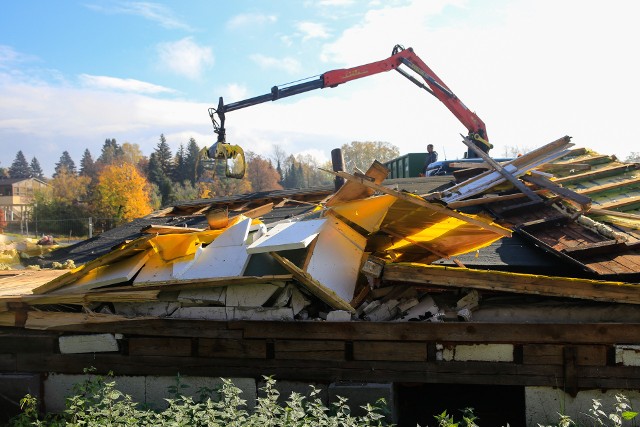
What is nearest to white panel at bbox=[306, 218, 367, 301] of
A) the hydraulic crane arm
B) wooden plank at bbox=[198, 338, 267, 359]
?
wooden plank at bbox=[198, 338, 267, 359]

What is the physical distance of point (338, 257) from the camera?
5.47 m

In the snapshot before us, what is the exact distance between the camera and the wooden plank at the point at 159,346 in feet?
17.9

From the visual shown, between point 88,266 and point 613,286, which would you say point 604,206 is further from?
point 88,266

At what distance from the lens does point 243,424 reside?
3820 mm

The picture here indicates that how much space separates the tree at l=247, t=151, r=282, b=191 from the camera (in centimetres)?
9419

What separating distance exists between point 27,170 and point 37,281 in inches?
6729

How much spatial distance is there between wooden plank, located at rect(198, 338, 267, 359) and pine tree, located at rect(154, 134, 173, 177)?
245 feet

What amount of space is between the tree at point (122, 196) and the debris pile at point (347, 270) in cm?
Result: 4730

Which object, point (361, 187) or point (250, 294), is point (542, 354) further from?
point (250, 294)

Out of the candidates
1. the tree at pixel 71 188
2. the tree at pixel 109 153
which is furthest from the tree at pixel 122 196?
the tree at pixel 109 153

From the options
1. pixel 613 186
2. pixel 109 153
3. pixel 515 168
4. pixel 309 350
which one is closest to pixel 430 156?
pixel 515 168

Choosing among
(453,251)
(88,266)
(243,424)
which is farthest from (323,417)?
(88,266)

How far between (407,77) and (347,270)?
988 centimetres

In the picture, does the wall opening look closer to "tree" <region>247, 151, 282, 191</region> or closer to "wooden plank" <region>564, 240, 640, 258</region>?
"wooden plank" <region>564, 240, 640, 258</region>
